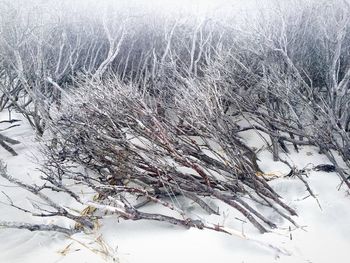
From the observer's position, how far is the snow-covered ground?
11.2ft

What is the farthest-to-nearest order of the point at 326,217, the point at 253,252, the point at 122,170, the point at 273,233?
the point at 122,170, the point at 326,217, the point at 273,233, the point at 253,252

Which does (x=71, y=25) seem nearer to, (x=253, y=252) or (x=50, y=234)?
(x=50, y=234)

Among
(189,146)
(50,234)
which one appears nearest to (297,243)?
(189,146)

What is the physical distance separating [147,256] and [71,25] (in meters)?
8.88

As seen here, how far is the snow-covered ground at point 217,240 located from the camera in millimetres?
3416

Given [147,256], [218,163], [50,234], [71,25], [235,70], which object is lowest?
[50,234]

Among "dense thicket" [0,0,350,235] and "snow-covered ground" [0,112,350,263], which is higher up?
"dense thicket" [0,0,350,235]

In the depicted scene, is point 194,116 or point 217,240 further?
point 194,116

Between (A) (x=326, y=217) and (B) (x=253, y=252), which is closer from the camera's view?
(B) (x=253, y=252)

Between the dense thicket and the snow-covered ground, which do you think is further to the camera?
the dense thicket

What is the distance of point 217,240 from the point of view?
3525 millimetres

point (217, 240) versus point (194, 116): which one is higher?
point (194, 116)

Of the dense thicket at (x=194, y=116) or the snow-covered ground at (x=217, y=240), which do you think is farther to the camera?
the dense thicket at (x=194, y=116)

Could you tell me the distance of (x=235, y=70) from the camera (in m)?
7.77
